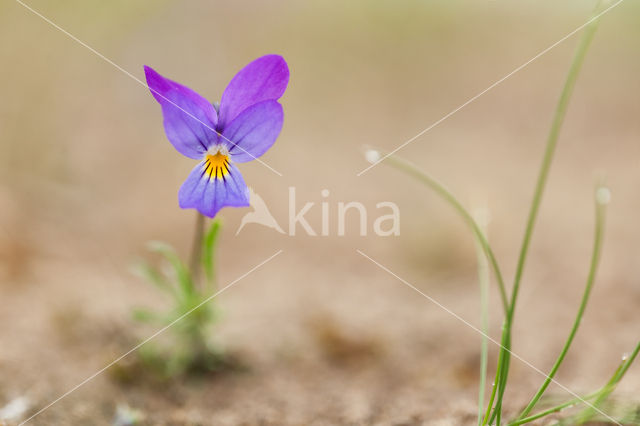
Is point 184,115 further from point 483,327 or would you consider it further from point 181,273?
point 483,327

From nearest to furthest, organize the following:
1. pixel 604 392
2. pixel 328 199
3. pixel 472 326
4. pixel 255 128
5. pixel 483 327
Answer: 1. pixel 604 392
2. pixel 255 128
3. pixel 483 327
4. pixel 472 326
5. pixel 328 199

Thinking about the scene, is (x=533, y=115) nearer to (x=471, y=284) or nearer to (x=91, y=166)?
(x=471, y=284)

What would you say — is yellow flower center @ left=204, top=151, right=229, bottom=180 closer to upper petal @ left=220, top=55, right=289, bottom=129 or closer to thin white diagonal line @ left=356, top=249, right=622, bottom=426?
upper petal @ left=220, top=55, right=289, bottom=129

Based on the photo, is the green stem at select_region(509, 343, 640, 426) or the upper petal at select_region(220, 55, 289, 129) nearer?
the green stem at select_region(509, 343, 640, 426)

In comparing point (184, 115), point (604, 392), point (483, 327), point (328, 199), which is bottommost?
point (604, 392)

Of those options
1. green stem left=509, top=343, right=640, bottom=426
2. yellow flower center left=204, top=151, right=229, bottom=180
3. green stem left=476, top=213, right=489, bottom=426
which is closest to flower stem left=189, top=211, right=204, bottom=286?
yellow flower center left=204, top=151, right=229, bottom=180

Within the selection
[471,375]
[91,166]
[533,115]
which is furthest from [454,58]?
[471,375]

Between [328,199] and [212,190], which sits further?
[328,199]

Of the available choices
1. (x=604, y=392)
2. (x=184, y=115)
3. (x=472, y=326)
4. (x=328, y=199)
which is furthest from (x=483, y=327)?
(x=328, y=199)
